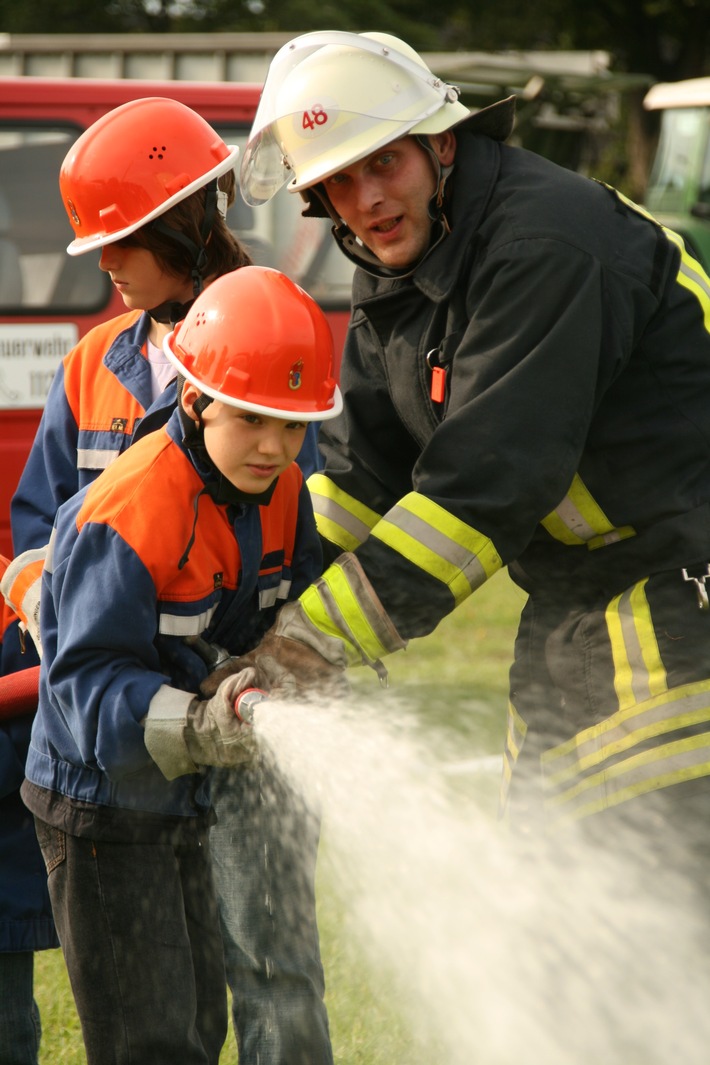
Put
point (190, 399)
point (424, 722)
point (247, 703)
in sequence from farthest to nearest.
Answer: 1. point (424, 722)
2. point (190, 399)
3. point (247, 703)

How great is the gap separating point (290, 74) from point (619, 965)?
1.84 m

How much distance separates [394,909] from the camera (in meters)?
3.50

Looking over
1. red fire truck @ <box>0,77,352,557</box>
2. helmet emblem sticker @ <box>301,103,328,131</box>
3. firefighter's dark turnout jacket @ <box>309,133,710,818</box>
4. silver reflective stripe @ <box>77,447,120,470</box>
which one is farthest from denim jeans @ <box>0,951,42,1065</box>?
red fire truck @ <box>0,77,352,557</box>

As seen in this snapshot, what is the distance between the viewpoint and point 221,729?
2275mm

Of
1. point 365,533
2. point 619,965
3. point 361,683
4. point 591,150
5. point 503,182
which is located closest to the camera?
point 503,182

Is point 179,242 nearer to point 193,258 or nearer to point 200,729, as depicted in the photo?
point 193,258

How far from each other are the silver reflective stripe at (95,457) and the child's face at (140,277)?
0.29 meters

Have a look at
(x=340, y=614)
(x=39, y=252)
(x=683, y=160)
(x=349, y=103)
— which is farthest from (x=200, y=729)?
(x=683, y=160)

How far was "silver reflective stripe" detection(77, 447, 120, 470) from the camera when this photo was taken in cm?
277

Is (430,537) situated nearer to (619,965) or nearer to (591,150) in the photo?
(619,965)

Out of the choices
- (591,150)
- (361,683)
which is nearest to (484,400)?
(361,683)

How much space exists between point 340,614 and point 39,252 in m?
4.08

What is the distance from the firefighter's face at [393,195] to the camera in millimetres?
2551

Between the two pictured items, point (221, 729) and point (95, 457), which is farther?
point (95, 457)
